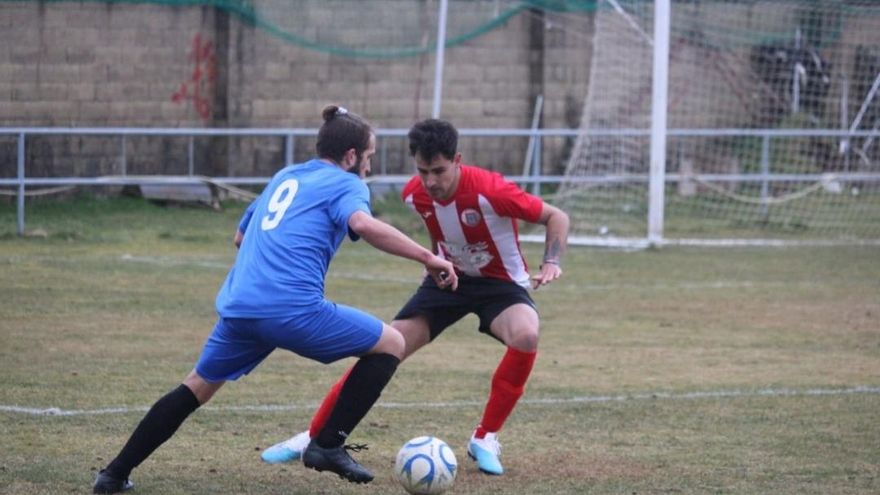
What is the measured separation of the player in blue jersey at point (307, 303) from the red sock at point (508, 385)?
0.93m

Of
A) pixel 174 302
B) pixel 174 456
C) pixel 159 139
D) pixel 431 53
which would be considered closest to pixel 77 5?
pixel 159 139

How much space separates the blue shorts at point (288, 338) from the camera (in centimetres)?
586

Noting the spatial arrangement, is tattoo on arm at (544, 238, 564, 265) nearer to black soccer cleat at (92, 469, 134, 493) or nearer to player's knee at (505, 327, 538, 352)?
player's knee at (505, 327, 538, 352)

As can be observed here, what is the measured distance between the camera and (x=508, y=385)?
6.96m

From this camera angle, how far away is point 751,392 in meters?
8.84

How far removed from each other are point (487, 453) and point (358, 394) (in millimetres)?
897

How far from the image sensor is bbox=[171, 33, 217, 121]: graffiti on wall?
20312mm

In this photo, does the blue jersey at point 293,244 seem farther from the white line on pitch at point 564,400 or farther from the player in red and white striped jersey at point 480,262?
the white line on pitch at point 564,400

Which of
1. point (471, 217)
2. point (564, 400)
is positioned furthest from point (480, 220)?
point (564, 400)

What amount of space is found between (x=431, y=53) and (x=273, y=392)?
13617 mm

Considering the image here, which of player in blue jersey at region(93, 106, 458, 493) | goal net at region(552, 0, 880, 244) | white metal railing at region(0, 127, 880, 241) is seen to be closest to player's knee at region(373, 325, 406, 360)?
player in blue jersey at region(93, 106, 458, 493)

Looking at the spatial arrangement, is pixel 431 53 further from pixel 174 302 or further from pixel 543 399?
pixel 543 399

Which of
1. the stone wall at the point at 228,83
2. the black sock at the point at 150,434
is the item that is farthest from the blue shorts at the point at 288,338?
the stone wall at the point at 228,83

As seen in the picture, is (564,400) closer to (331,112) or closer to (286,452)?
(286,452)
